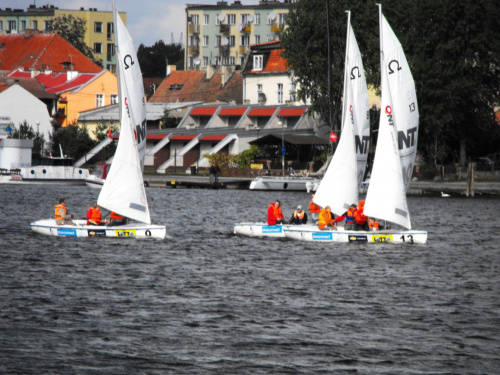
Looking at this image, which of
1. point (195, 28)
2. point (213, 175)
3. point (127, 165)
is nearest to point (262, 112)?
point (213, 175)

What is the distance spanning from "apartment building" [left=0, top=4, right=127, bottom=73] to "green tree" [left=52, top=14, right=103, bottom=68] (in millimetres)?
2246

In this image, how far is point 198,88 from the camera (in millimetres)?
118125

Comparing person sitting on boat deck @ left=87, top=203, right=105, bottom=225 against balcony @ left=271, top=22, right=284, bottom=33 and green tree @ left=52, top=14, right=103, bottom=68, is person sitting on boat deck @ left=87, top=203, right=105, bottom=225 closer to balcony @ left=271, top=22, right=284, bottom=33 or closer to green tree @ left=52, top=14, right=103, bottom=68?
balcony @ left=271, top=22, right=284, bottom=33

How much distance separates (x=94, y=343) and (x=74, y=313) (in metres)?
3.45

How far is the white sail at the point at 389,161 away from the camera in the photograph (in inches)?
1454

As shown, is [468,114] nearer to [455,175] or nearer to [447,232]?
[455,175]

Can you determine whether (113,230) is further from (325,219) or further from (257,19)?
(257,19)

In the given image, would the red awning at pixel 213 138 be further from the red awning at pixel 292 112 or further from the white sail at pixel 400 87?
the white sail at pixel 400 87

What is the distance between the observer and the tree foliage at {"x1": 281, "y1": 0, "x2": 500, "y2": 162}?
77.6 m

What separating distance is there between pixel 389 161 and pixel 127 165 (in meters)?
10.3

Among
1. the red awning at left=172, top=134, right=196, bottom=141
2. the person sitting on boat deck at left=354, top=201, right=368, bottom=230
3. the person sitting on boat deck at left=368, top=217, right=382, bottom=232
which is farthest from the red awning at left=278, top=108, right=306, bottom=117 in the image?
the person sitting on boat deck at left=368, top=217, right=382, bottom=232

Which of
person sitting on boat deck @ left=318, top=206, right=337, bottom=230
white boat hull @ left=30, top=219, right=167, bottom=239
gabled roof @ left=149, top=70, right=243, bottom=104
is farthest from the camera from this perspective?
gabled roof @ left=149, top=70, right=243, bottom=104

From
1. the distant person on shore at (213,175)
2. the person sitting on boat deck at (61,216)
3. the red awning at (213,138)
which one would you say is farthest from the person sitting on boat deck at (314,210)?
the red awning at (213,138)

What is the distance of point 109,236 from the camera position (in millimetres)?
38281
